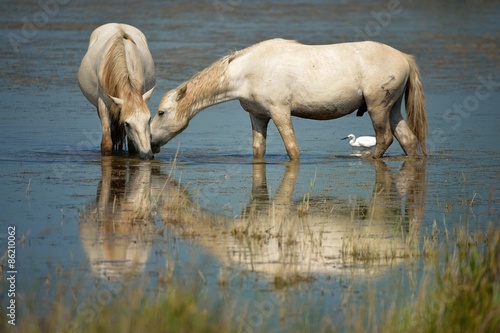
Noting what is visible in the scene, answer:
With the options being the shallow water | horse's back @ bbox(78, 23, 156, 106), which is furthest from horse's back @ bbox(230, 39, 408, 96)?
horse's back @ bbox(78, 23, 156, 106)

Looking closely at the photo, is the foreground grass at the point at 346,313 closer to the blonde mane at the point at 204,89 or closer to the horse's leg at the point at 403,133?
the blonde mane at the point at 204,89

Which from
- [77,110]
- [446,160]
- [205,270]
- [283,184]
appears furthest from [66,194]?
[77,110]

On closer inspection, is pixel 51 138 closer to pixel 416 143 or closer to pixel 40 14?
pixel 416 143

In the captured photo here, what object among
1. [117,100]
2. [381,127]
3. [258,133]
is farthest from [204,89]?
[381,127]

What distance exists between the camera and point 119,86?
1148 centimetres

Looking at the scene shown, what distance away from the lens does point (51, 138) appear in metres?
14.0

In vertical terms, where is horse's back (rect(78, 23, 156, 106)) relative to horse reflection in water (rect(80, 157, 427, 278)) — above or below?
above

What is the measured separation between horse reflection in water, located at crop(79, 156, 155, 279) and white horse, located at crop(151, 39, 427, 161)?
3.99 feet

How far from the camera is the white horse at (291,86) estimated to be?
38.9 ft

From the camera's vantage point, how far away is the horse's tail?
12516 millimetres

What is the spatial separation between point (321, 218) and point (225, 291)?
2.45m

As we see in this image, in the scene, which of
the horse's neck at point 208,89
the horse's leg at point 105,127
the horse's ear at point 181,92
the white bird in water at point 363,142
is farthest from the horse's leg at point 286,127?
the horse's leg at point 105,127

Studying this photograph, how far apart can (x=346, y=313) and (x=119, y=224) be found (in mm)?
2989

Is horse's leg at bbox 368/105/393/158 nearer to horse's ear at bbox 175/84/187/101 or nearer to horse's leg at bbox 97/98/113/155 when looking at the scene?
horse's ear at bbox 175/84/187/101
